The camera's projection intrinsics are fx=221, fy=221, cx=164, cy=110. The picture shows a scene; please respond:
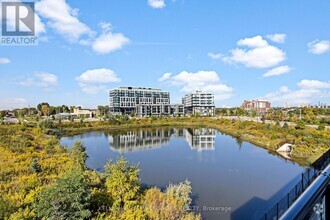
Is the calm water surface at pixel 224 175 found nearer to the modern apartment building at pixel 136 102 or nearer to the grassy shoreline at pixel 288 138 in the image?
the grassy shoreline at pixel 288 138

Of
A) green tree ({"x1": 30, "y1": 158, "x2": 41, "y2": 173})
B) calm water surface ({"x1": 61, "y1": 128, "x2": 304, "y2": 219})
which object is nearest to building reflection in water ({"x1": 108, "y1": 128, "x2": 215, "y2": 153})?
calm water surface ({"x1": 61, "y1": 128, "x2": 304, "y2": 219})

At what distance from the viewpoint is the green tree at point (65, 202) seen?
5.62 m

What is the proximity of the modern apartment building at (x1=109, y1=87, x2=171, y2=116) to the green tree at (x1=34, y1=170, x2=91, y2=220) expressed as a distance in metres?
64.1

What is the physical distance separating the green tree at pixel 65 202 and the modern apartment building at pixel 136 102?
64062 millimetres

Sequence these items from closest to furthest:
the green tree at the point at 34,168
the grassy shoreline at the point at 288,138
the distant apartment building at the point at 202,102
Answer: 1. the green tree at the point at 34,168
2. the grassy shoreline at the point at 288,138
3. the distant apartment building at the point at 202,102

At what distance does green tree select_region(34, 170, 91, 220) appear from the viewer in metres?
5.62

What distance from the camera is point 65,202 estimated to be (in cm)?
586

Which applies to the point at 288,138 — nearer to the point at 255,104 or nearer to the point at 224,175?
the point at 224,175

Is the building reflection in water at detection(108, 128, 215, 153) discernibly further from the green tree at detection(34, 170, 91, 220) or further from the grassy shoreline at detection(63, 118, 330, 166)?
the green tree at detection(34, 170, 91, 220)

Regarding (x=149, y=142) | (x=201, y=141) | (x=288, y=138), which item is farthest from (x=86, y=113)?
(x=288, y=138)

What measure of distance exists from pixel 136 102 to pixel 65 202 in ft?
223

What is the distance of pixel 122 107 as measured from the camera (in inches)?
2783

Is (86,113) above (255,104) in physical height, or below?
below

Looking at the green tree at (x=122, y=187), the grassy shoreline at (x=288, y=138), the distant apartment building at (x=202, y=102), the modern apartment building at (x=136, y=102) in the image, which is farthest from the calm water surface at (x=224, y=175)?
the distant apartment building at (x=202, y=102)
